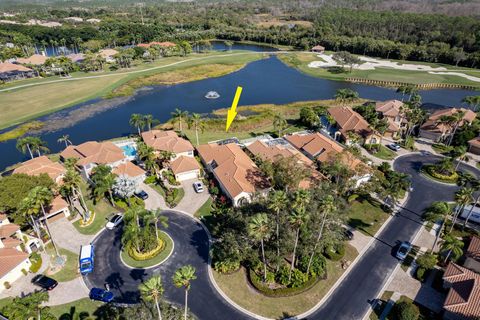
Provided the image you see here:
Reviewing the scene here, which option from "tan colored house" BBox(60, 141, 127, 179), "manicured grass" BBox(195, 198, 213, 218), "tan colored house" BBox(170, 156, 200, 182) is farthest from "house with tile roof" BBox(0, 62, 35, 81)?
"manicured grass" BBox(195, 198, 213, 218)

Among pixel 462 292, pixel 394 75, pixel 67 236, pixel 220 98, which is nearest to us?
pixel 462 292

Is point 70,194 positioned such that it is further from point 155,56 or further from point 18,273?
point 155,56

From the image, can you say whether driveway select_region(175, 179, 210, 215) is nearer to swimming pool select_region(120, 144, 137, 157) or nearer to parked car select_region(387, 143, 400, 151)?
swimming pool select_region(120, 144, 137, 157)

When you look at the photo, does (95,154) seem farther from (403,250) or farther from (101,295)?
(403,250)

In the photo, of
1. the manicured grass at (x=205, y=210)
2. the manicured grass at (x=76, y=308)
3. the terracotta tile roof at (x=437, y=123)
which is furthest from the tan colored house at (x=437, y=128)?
the manicured grass at (x=76, y=308)

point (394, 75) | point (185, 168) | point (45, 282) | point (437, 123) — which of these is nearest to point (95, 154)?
point (185, 168)

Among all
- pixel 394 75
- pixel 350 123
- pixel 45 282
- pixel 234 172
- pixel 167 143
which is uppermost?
pixel 234 172

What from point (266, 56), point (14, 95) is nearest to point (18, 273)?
point (14, 95)
